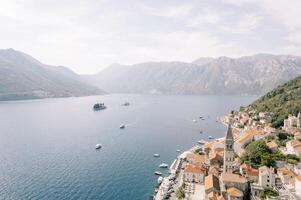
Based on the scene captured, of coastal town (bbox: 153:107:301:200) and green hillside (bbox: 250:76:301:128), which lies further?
green hillside (bbox: 250:76:301:128)

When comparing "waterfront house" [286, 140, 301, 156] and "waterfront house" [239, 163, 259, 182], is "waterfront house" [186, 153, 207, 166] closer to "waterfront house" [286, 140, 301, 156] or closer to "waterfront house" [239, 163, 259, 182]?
"waterfront house" [239, 163, 259, 182]

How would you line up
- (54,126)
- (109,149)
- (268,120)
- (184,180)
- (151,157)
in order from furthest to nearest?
(54,126), (268,120), (109,149), (151,157), (184,180)

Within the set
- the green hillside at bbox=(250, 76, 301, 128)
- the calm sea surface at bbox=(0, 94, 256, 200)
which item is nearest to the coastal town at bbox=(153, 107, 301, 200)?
the calm sea surface at bbox=(0, 94, 256, 200)

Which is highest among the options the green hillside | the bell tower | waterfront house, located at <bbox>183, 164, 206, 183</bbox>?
the green hillside

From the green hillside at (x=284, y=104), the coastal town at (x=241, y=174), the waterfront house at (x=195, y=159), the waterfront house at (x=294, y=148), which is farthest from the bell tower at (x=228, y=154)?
the green hillside at (x=284, y=104)

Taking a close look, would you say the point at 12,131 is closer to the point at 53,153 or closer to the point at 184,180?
the point at 53,153

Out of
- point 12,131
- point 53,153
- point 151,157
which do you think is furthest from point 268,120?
point 12,131

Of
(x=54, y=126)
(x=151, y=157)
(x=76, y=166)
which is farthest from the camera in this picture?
(x=54, y=126)

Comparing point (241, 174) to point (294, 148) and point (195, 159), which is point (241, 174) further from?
point (195, 159)
